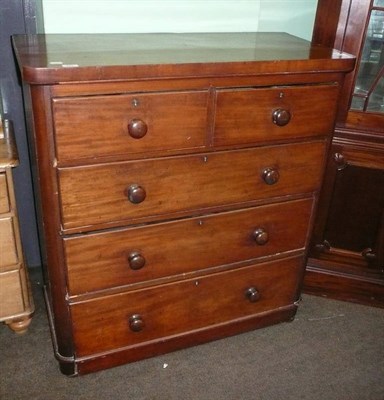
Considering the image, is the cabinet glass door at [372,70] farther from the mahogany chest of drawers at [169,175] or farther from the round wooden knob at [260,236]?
the round wooden knob at [260,236]

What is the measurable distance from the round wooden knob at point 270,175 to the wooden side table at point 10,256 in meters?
0.80

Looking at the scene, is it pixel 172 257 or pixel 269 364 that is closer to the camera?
Answer: pixel 172 257

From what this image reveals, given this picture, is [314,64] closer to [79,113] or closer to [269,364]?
[79,113]

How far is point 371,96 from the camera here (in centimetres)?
182

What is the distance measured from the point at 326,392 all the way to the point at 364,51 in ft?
4.16

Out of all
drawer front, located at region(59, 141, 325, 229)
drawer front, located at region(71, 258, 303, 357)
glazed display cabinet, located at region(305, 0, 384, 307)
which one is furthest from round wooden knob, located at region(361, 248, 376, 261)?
drawer front, located at region(59, 141, 325, 229)

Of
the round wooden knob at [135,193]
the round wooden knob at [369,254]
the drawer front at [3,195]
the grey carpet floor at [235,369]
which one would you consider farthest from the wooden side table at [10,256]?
the round wooden knob at [369,254]

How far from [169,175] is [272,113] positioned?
37cm

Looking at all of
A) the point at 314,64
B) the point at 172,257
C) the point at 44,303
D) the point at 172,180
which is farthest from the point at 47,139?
the point at 44,303

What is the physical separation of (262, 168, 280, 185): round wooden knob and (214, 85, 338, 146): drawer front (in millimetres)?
110

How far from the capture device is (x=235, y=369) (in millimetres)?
1759

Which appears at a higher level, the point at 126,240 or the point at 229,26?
the point at 229,26

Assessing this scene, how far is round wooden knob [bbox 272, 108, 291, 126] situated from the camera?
4.71 ft

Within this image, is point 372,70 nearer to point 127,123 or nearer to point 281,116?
point 281,116
